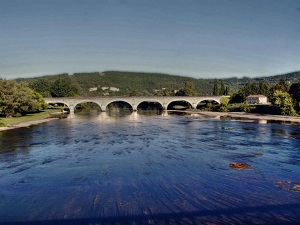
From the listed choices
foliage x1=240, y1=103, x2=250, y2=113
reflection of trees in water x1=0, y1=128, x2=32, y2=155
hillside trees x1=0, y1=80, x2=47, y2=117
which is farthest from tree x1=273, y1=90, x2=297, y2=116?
hillside trees x1=0, y1=80, x2=47, y2=117

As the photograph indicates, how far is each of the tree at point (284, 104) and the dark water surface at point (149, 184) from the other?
5521 centimetres

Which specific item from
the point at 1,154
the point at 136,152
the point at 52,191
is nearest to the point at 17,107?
the point at 1,154

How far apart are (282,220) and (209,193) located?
5539mm

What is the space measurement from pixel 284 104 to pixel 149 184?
8060 cm

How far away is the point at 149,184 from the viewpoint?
2325cm

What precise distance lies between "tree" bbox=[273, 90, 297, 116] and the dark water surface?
181 feet

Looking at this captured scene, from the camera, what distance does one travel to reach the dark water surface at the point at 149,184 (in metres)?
17.2

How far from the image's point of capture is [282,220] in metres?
16.3

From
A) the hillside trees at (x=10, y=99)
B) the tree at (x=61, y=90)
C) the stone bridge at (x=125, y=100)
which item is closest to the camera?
the hillside trees at (x=10, y=99)

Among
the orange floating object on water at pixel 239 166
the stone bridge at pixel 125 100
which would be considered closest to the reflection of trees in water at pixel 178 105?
the stone bridge at pixel 125 100

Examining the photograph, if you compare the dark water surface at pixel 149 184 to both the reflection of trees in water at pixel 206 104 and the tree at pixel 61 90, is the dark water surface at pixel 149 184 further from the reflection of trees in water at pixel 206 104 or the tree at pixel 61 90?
the tree at pixel 61 90

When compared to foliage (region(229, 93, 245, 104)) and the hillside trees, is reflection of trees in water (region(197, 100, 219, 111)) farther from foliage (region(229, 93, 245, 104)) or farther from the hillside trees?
the hillside trees

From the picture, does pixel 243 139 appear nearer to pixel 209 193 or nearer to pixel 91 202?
pixel 209 193

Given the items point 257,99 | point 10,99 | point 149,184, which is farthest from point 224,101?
point 149,184
